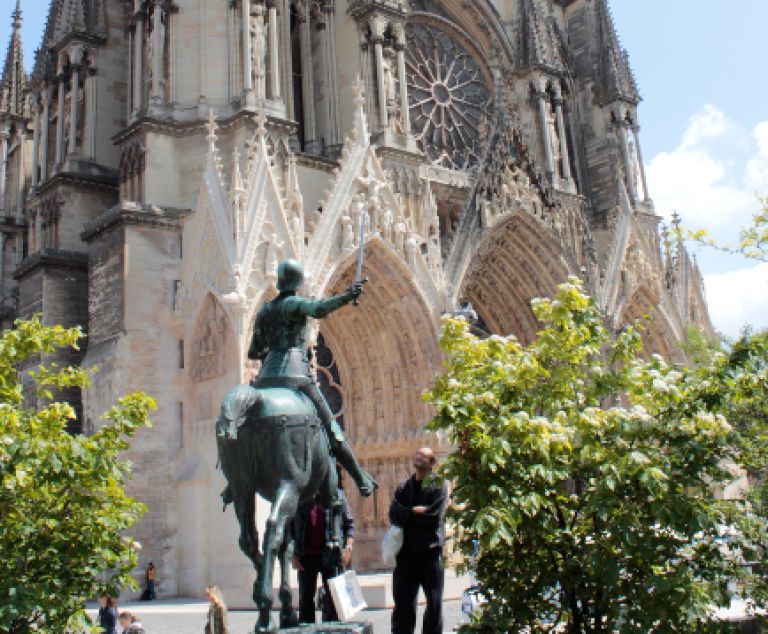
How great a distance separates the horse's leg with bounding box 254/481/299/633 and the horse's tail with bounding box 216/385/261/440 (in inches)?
22.1

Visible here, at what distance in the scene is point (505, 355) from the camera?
25.8ft

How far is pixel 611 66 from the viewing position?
28984 mm

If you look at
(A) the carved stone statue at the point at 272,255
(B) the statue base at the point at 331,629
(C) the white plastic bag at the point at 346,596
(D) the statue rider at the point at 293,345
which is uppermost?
(A) the carved stone statue at the point at 272,255

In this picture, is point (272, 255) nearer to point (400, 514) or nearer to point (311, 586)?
point (311, 586)

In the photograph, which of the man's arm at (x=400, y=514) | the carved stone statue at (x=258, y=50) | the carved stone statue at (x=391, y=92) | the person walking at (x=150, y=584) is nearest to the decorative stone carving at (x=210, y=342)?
the person walking at (x=150, y=584)

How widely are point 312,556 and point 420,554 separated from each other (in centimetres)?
99

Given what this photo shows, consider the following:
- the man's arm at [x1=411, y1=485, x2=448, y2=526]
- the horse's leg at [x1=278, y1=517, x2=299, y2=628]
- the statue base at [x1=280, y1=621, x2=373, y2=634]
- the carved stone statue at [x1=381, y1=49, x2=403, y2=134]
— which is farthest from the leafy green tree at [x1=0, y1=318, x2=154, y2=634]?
the carved stone statue at [x1=381, y1=49, x2=403, y2=134]

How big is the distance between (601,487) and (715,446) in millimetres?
928

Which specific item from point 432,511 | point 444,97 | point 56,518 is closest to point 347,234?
point 444,97

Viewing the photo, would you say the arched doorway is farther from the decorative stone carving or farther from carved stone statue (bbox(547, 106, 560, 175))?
carved stone statue (bbox(547, 106, 560, 175))

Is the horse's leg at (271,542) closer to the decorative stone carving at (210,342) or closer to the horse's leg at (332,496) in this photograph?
the horse's leg at (332,496)

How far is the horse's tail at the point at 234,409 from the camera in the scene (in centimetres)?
580

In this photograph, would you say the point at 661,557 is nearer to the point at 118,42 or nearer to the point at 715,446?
the point at 715,446

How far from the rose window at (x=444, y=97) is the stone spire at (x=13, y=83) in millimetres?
14061
